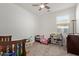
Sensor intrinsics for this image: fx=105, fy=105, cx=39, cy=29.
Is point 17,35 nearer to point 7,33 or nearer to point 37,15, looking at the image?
point 7,33

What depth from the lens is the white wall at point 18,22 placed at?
4.83 ft

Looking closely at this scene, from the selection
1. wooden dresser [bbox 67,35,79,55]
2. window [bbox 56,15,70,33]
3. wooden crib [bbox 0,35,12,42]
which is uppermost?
window [bbox 56,15,70,33]

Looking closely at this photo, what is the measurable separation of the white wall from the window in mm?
327

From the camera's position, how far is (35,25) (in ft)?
4.98

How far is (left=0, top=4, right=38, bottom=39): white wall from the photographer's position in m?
1.47

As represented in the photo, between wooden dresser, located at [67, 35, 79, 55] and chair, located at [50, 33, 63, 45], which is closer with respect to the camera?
chair, located at [50, 33, 63, 45]

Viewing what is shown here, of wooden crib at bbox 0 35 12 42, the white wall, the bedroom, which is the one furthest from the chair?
wooden crib at bbox 0 35 12 42

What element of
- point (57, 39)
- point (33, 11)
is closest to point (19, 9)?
point (33, 11)

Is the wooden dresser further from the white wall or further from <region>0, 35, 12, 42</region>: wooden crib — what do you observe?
<region>0, 35, 12, 42</region>: wooden crib

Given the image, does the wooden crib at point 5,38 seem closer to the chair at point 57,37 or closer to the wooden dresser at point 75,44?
the chair at point 57,37

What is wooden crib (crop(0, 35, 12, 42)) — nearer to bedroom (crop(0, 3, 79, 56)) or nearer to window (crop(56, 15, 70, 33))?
bedroom (crop(0, 3, 79, 56))

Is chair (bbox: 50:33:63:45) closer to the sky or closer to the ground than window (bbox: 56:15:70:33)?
closer to the ground

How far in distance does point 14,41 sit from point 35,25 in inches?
15.1

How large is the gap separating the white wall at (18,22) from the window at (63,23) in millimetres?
327
